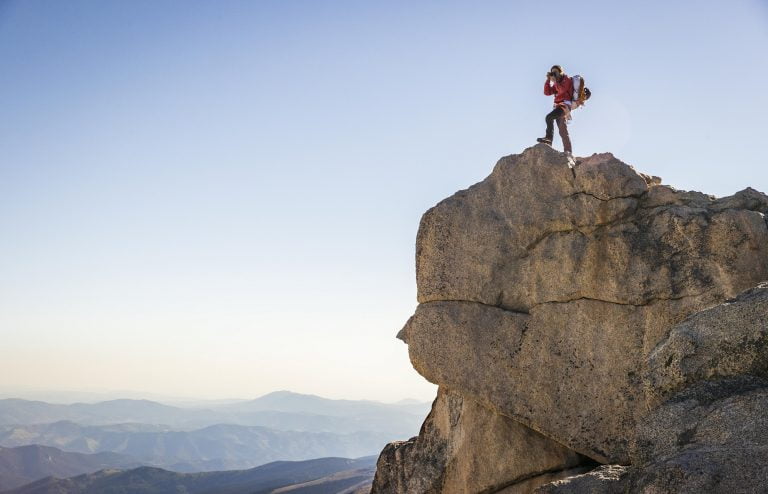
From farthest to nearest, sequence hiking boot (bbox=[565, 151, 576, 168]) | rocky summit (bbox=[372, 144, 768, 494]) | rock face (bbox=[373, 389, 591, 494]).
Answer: hiking boot (bbox=[565, 151, 576, 168])
rock face (bbox=[373, 389, 591, 494])
rocky summit (bbox=[372, 144, 768, 494])

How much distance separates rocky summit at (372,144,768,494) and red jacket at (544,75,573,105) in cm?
268

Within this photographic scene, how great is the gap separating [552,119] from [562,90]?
1075 mm

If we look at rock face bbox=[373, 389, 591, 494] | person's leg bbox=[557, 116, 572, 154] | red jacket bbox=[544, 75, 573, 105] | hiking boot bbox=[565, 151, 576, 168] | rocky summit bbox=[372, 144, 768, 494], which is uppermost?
red jacket bbox=[544, 75, 573, 105]

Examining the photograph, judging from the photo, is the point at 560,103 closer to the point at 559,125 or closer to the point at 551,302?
the point at 559,125

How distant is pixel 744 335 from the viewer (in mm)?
11219

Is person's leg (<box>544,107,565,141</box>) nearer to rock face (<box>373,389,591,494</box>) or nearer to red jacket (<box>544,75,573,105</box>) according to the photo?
red jacket (<box>544,75,573,105</box>)

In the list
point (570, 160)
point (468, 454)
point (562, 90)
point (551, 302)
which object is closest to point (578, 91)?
point (562, 90)

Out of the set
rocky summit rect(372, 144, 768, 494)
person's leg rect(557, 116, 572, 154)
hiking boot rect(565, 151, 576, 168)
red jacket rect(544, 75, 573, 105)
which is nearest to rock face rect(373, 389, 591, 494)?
rocky summit rect(372, 144, 768, 494)

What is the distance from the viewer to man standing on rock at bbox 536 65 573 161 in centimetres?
2212

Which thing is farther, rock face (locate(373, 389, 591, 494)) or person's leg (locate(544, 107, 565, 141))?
person's leg (locate(544, 107, 565, 141))

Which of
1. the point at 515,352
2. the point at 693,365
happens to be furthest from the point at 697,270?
the point at 693,365

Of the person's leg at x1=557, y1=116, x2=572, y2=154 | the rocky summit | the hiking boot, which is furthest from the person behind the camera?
the person's leg at x1=557, y1=116, x2=572, y2=154

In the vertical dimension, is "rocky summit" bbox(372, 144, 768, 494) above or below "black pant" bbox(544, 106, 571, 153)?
below

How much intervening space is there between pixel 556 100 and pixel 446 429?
12.4 metres
